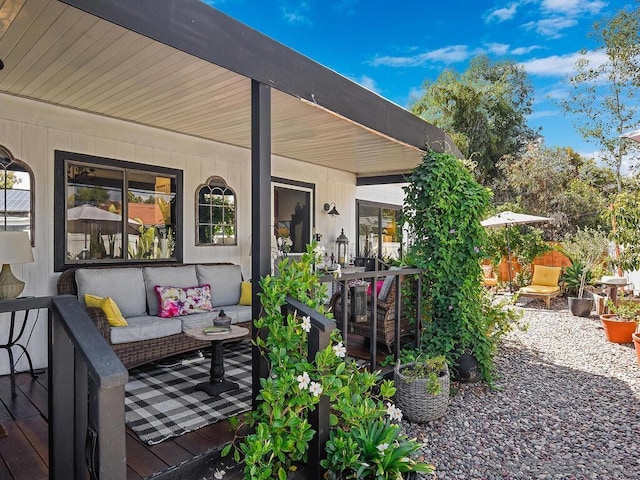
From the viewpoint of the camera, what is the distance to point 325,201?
24.3ft

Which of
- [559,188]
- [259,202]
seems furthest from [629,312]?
[559,188]

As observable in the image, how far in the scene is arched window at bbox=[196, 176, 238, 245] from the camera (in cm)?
543

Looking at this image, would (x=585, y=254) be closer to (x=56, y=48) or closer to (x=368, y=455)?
(x=368, y=455)

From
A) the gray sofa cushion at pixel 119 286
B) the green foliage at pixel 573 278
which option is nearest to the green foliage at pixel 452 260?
the gray sofa cushion at pixel 119 286

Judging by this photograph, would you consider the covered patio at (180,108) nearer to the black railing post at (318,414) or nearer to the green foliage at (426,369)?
the black railing post at (318,414)

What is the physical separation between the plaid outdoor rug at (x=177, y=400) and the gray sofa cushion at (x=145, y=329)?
13.3 inches

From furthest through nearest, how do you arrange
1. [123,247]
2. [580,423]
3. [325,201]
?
[325,201]
[123,247]
[580,423]

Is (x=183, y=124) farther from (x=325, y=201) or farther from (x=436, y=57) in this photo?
(x=436, y=57)

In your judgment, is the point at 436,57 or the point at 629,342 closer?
the point at 629,342

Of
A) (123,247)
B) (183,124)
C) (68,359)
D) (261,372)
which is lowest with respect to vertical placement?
(261,372)

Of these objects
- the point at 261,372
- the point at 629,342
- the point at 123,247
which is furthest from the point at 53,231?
the point at 629,342

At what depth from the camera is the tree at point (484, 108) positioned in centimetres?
1597

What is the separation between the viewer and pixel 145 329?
12.5 ft

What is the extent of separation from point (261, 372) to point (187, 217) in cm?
330
